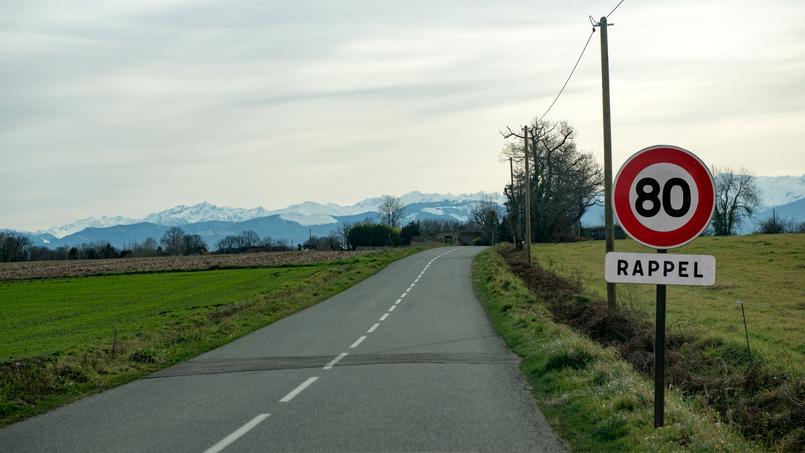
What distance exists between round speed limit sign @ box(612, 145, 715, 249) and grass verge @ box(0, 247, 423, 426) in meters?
7.71

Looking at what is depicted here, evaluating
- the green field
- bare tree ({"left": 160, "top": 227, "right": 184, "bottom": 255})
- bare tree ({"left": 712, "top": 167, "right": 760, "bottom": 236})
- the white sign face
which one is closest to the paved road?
the white sign face

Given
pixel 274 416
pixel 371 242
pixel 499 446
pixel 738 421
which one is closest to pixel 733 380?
pixel 738 421

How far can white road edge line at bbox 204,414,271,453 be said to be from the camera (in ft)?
23.1

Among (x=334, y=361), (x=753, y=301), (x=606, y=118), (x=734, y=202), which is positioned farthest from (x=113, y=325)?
(x=734, y=202)

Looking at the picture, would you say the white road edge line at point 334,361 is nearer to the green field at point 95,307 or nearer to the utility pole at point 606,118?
the utility pole at point 606,118

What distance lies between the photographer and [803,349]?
15.1 meters

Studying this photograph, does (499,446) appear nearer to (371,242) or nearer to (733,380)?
(733,380)

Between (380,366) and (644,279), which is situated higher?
(644,279)

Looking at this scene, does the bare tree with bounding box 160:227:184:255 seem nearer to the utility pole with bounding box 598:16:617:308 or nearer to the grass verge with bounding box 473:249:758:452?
the utility pole with bounding box 598:16:617:308

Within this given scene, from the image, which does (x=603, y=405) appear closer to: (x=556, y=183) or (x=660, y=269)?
(x=660, y=269)

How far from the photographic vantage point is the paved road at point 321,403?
7320 mm

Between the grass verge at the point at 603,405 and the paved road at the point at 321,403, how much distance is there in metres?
0.34

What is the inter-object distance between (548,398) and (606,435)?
7.23 ft

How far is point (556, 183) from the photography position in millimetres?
90188
